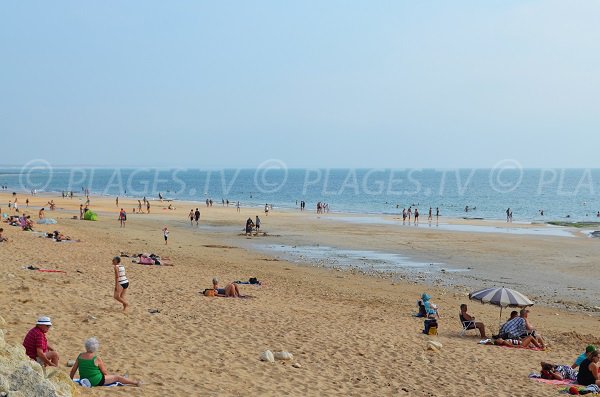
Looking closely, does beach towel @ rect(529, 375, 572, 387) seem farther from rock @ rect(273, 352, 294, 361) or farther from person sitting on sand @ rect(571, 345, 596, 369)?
rock @ rect(273, 352, 294, 361)

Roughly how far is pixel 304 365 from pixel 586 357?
17.0 ft

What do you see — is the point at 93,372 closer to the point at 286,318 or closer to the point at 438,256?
the point at 286,318

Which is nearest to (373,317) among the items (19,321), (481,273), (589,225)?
(19,321)

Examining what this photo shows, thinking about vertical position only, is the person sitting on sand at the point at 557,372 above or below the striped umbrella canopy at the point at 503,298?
below

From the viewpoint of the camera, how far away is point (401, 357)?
1263cm

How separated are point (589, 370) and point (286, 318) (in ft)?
→ 23.4

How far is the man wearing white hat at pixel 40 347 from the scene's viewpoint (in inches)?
361

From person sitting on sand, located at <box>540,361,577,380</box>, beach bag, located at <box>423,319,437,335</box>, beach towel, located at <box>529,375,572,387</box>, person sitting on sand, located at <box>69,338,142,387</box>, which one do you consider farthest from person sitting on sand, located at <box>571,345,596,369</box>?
person sitting on sand, located at <box>69,338,142,387</box>

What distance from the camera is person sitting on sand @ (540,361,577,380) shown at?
11695 mm

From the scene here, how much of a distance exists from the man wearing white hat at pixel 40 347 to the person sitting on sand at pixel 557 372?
28.7ft

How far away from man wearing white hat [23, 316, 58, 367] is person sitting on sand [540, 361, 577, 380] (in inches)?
345

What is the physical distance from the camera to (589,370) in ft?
36.8

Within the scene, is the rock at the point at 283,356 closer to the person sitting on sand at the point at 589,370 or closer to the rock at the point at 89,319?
the rock at the point at 89,319

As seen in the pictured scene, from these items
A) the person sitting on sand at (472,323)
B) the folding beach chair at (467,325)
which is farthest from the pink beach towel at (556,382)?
the folding beach chair at (467,325)
